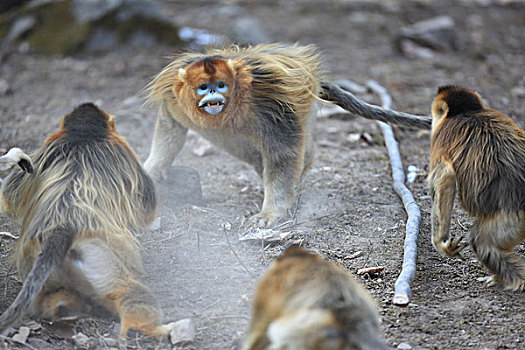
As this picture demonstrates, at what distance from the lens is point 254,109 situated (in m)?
5.36

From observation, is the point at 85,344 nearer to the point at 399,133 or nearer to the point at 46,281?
the point at 46,281

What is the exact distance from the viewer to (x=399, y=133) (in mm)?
7598

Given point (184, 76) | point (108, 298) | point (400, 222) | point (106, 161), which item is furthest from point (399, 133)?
point (108, 298)

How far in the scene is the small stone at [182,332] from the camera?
3455 mm

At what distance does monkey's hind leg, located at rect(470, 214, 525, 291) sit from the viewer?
4.03m

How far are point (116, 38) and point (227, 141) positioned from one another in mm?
5948

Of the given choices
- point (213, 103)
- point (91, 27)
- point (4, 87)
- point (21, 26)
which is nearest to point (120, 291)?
point (213, 103)

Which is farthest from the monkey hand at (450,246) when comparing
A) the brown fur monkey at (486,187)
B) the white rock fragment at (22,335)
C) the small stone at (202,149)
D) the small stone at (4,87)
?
the small stone at (4,87)

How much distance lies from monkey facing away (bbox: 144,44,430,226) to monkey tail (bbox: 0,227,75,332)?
1.94 metres

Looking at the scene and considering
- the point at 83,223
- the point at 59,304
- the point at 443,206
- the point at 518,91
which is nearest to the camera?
the point at 59,304

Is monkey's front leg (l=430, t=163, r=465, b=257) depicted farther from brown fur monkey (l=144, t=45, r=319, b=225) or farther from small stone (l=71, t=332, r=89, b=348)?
small stone (l=71, t=332, r=89, b=348)

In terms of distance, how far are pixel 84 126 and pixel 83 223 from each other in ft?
2.81

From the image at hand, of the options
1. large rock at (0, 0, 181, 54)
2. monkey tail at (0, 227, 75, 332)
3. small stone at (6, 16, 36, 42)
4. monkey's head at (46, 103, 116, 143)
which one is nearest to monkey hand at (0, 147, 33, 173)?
monkey's head at (46, 103, 116, 143)

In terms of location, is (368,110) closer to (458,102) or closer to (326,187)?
(326,187)
